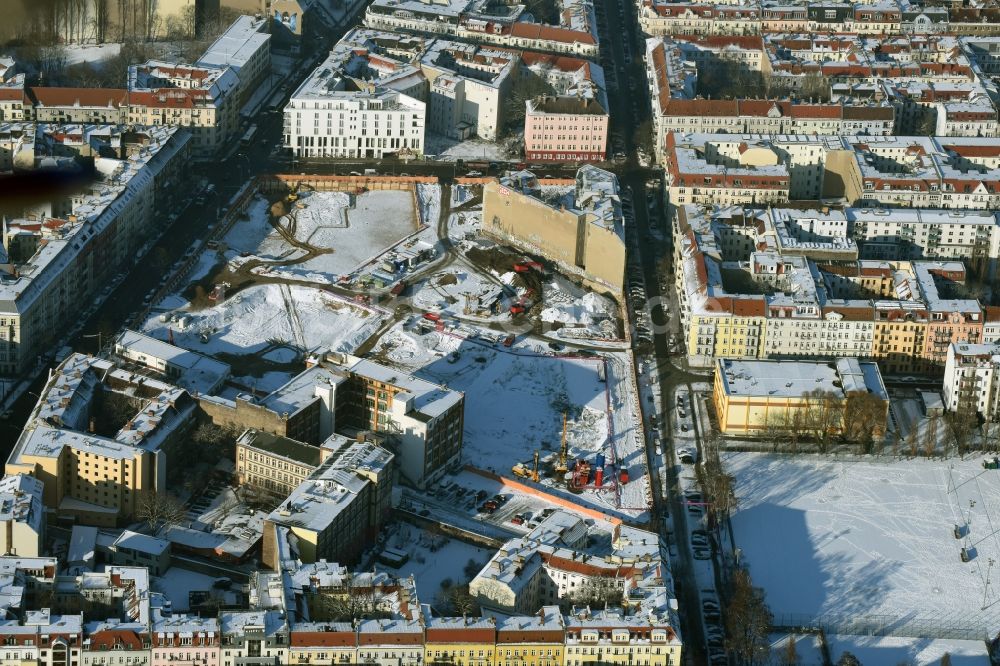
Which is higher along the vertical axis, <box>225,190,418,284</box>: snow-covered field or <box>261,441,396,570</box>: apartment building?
<box>225,190,418,284</box>: snow-covered field

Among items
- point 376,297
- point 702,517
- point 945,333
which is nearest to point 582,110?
point 376,297

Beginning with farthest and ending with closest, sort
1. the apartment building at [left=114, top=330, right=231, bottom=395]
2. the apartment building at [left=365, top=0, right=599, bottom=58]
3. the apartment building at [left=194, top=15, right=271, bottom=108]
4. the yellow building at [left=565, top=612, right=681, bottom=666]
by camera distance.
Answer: the apartment building at [left=365, top=0, right=599, bottom=58] → the apartment building at [left=194, top=15, right=271, bottom=108] → the apartment building at [left=114, top=330, right=231, bottom=395] → the yellow building at [left=565, top=612, right=681, bottom=666]

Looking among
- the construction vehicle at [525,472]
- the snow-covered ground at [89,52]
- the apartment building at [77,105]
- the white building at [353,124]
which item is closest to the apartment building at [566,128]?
the white building at [353,124]

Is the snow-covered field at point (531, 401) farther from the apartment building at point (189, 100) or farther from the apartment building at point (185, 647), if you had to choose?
the apartment building at point (189, 100)

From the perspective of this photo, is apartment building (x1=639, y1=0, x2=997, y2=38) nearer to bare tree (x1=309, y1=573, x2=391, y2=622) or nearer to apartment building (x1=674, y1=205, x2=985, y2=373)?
apartment building (x1=674, y1=205, x2=985, y2=373)

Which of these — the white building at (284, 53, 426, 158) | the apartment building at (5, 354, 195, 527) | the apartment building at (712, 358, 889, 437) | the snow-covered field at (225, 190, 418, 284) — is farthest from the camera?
the white building at (284, 53, 426, 158)

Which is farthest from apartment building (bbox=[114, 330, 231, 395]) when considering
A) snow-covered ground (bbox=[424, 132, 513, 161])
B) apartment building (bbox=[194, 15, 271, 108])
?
apartment building (bbox=[194, 15, 271, 108])

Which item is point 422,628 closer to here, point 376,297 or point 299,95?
point 376,297
